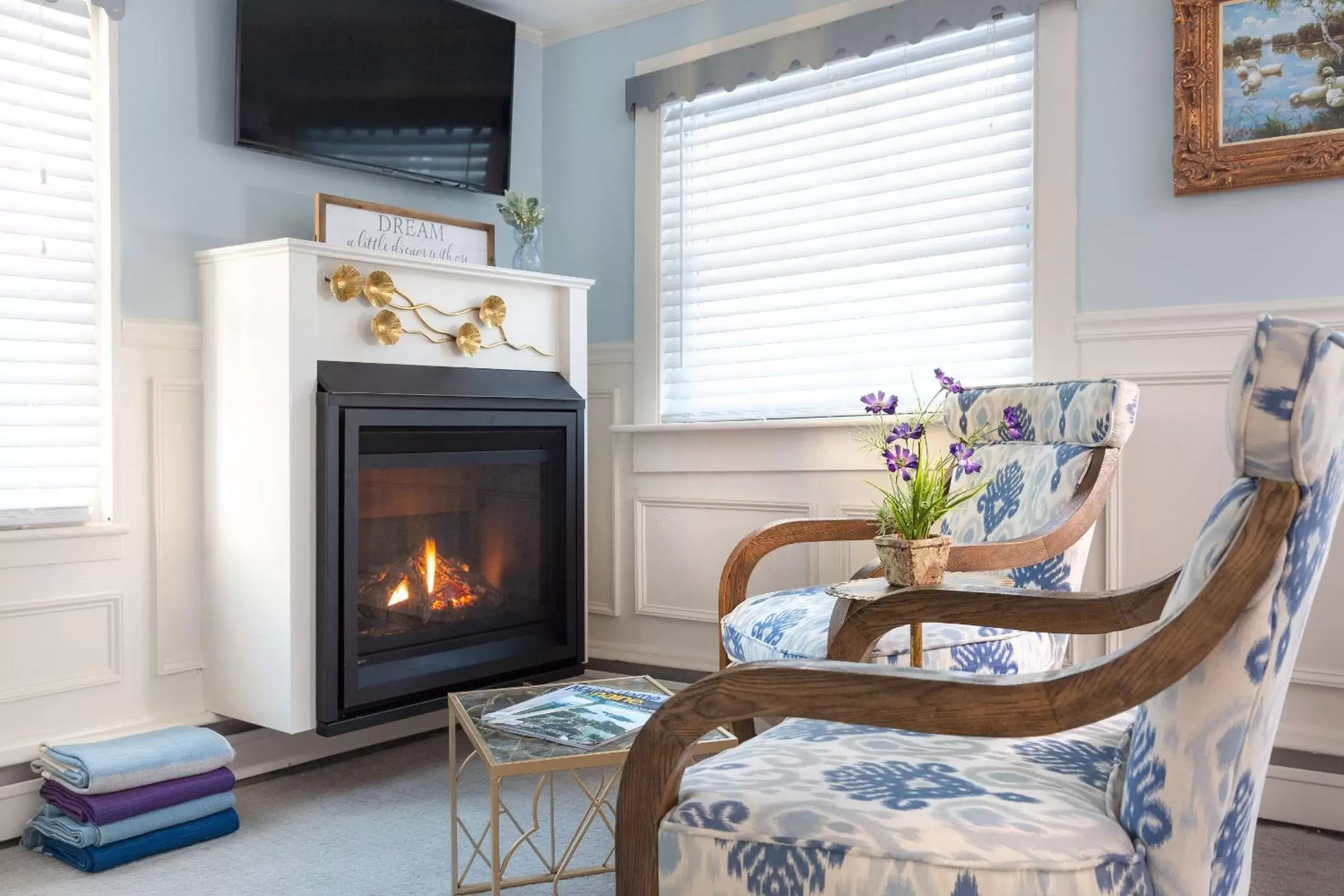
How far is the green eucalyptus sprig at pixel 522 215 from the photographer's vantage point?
3.19m

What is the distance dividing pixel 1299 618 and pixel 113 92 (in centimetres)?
268

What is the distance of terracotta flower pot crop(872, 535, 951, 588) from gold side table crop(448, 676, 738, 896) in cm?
37

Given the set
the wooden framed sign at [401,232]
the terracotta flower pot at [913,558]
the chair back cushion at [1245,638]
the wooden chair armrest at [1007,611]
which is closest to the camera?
the chair back cushion at [1245,638]

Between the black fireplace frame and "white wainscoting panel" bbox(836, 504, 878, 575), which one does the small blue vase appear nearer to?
the black fireplace frame

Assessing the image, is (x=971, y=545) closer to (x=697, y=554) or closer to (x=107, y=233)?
(x=697, y=554)

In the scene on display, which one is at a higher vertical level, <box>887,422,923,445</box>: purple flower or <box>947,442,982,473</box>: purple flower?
<box>887,422,923,445</box>: purple flower

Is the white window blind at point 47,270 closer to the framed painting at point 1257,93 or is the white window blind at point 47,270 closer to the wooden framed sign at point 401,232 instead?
the wooden framed sign at point 401,232

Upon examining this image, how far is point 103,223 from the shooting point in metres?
2.50

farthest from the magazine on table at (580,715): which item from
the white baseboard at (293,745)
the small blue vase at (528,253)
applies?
the small blue vase at (528,253)

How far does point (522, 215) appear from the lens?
3.18 m

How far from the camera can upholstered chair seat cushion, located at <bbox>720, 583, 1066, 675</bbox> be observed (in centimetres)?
179

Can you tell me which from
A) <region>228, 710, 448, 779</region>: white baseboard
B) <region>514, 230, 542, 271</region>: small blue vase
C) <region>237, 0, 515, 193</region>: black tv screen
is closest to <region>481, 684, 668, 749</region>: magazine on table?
<region>228, 710, 448, 779</region>: white baseboard

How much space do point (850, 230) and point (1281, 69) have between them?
44.4 inches

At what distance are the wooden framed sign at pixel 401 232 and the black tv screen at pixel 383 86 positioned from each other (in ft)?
0.63
